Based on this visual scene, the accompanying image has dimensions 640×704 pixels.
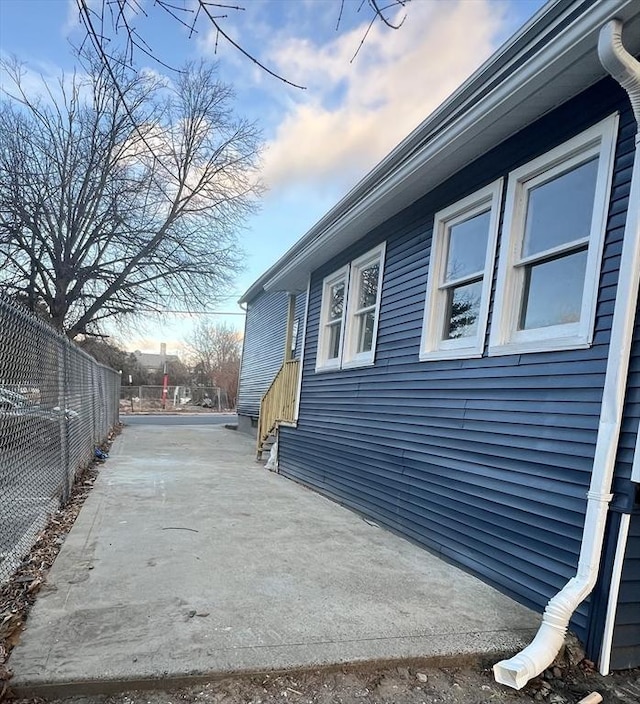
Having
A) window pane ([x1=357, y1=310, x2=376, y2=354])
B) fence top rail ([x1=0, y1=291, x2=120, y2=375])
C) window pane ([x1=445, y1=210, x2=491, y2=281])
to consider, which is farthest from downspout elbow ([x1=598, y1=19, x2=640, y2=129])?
window pane ([x1=357, y1=310, x2=376, y2=354])

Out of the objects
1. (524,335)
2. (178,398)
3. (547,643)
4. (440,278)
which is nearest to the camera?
(547,643)

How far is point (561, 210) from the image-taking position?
321cm

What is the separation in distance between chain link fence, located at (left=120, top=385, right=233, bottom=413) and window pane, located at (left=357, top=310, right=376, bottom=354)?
28.4 meters

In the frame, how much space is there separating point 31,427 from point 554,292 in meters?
→ 3.69

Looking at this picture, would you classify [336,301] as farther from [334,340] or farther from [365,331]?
[365,331]

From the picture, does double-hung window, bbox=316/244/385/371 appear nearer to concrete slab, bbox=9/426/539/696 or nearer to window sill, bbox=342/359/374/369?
window sill, bbox=342/359/374/369

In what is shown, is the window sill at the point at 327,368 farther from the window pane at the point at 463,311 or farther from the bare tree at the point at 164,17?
the bare tree at the point at 164,17

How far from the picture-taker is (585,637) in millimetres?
2518

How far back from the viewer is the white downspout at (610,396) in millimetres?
2395

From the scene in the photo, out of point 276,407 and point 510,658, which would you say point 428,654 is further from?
point 276,407

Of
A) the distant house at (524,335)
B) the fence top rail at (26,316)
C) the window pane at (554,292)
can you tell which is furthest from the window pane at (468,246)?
the fence top rail at (26,316)

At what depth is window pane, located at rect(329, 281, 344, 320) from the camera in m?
6.87

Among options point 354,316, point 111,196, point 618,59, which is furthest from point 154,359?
point 618,59

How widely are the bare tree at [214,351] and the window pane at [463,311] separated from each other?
37681 mm
